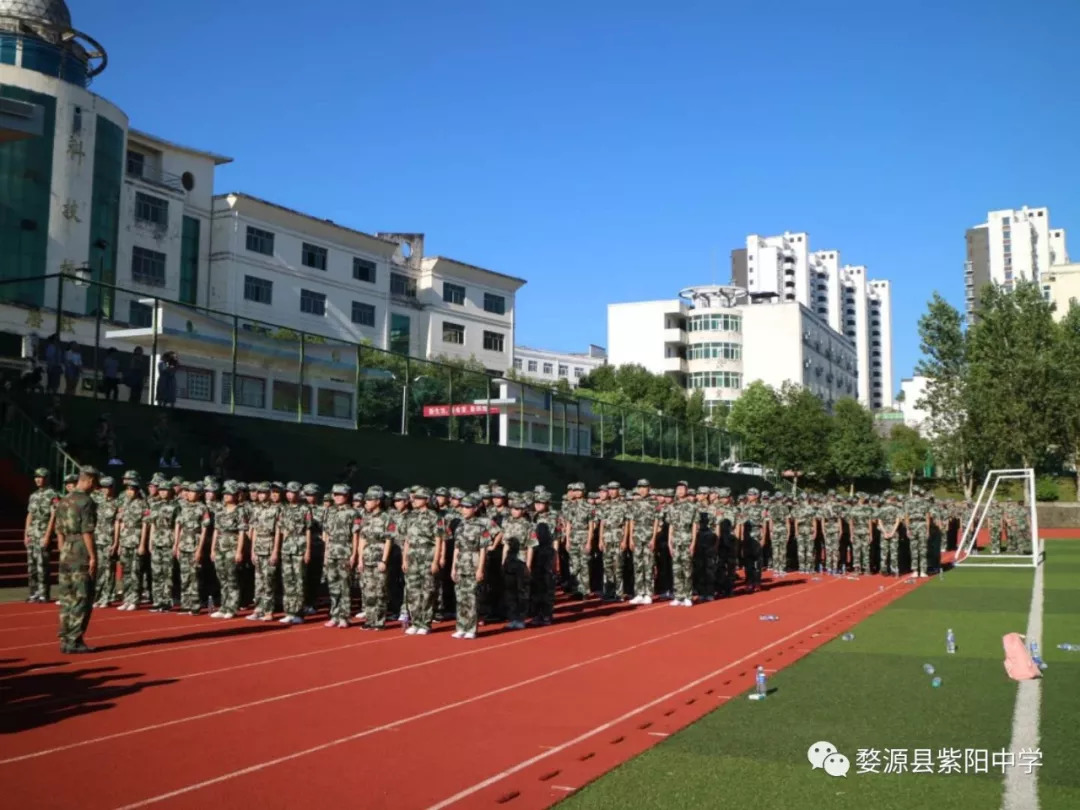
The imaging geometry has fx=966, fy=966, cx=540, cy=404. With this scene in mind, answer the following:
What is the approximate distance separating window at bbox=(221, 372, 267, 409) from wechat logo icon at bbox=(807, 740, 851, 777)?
57.7ft

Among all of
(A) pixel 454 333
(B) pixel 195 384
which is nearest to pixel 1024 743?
(B) pixel 195 384

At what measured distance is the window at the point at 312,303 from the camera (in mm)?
50031

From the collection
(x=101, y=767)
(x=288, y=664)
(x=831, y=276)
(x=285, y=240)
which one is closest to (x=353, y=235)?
(x=285, y=240)

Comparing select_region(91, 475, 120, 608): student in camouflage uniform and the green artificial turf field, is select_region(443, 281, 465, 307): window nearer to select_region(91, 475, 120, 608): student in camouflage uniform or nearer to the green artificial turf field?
select_region(91, 475, 120, 608): student in camouflage uniform

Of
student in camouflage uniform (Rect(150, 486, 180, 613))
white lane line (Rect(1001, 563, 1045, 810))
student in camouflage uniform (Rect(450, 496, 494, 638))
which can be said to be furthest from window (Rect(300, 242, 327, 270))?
white lane line (Rect(1001, 563, 1045, 810))

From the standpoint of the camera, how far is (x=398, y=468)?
24.5m

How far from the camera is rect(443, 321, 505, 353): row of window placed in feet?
192

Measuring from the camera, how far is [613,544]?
15.6 m

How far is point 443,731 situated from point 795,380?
263 ft

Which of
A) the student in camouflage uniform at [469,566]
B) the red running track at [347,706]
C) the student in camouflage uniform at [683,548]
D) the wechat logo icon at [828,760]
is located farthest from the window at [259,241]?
the wechat logo icon at [828,760]

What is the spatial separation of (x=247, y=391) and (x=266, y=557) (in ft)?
32.3

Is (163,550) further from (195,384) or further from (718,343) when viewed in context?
(718,343)

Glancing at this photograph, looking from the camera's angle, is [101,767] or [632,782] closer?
[632,782]

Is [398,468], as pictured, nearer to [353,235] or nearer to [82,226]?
[82,226]
